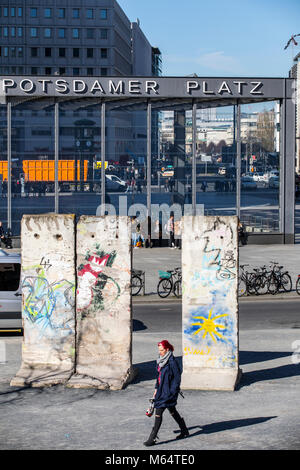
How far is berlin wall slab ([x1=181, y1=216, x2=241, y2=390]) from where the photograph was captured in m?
16.3

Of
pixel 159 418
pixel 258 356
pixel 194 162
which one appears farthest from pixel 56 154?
pixel 159 418

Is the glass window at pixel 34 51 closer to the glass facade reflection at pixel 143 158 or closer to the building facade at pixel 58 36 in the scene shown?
the building facade at pixel 58 36

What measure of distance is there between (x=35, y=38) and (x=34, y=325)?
144 m

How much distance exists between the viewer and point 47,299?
16844 mm

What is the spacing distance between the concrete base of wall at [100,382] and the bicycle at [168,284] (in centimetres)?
1217

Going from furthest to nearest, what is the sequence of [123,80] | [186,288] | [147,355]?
[123,80] → [147,355] → [186,288]

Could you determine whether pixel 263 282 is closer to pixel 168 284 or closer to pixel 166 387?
pixel 168 284

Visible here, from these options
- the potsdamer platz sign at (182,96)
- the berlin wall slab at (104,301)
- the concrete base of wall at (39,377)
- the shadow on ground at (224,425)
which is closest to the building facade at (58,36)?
the potsdamer platz sign at (182,96)

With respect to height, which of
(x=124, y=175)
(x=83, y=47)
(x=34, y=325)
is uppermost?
(x=83, y=47)

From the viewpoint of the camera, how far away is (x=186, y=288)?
54.7 ft

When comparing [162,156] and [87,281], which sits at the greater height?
[162,156]

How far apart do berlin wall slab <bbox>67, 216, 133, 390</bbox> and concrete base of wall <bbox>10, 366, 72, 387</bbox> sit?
0.30 m
